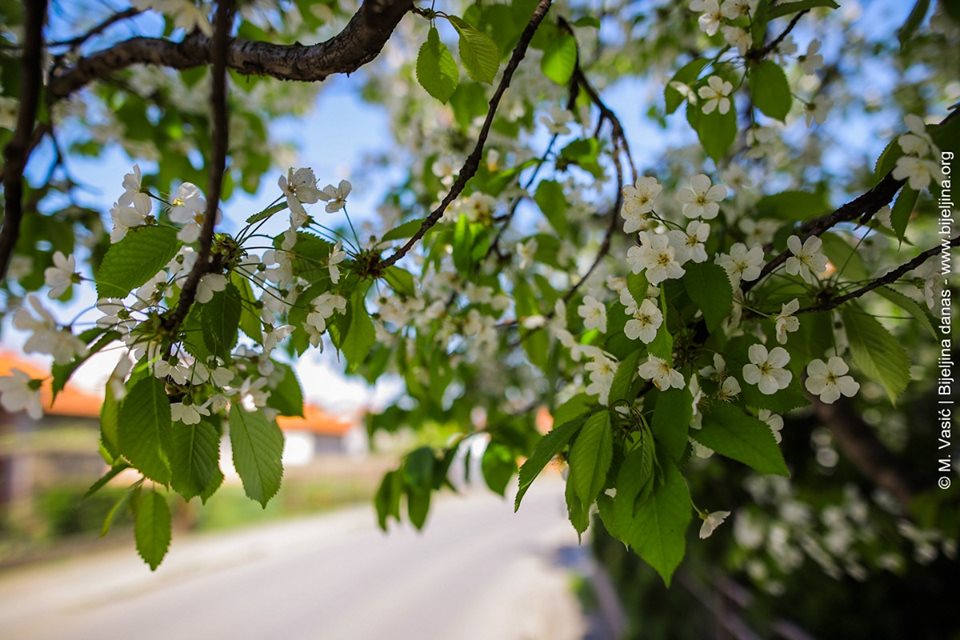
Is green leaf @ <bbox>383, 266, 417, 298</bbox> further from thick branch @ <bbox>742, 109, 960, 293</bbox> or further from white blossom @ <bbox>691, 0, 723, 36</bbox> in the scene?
white blossom @ <bbox>691, 0, 723, 36</bbox>

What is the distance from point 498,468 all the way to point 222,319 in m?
0.81

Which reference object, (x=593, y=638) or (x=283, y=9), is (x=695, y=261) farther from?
(x=593, y=638)

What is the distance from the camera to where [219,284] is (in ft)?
2.49

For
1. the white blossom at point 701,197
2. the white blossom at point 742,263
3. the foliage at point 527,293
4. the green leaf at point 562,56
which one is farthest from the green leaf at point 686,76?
the white blossom at point 742,263

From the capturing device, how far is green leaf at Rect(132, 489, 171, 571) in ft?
3.19

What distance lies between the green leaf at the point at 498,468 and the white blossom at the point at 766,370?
28.0 inches

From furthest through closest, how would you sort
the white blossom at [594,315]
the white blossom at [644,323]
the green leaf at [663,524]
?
1. the white blossom at [594,315]
2. the white blossom at [644,323]
3. the green leaf at [663,524]

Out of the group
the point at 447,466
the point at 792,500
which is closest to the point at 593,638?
the point at 792,500

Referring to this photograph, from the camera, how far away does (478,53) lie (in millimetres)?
932

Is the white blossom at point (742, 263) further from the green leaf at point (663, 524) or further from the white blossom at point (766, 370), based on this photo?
the green leaf at point (663, 524)

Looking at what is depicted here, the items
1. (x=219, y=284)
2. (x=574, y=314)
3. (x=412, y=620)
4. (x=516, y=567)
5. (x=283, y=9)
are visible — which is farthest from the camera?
(x=516, y=567)

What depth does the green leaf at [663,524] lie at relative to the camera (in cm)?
69

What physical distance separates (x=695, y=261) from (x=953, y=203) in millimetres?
334

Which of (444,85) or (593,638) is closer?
(444,85)
